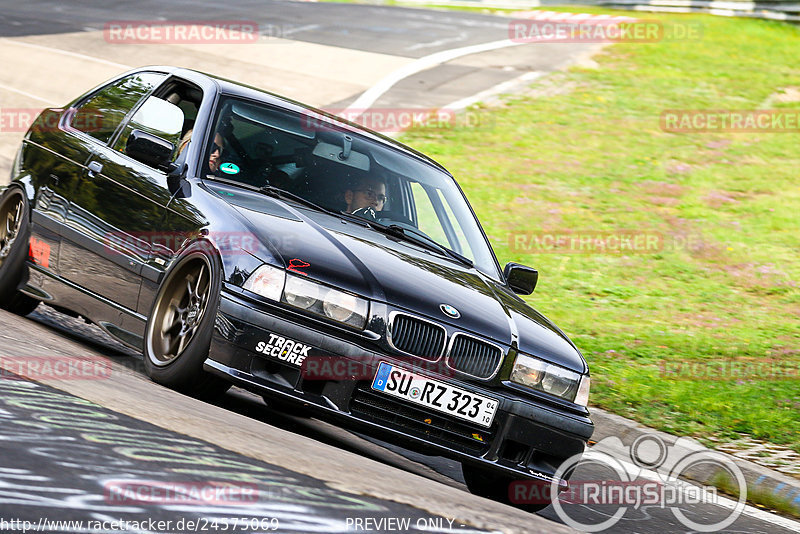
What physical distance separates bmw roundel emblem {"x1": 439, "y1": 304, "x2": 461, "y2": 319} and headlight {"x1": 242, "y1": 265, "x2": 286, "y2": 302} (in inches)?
29.4

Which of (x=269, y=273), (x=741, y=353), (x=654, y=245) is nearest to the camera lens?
(x=269, y=273)

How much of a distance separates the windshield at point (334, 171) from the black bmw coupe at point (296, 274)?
11 mm

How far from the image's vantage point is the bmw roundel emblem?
205 inches

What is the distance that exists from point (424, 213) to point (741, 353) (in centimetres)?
412

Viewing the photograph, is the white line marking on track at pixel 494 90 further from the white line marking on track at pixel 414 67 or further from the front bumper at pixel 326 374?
the front bumper at pixel 326 374

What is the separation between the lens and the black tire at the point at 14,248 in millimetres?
7066

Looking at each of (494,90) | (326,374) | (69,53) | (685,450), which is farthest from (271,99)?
(69,53)

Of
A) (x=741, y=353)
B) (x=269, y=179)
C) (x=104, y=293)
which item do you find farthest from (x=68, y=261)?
(x=741, y=353)

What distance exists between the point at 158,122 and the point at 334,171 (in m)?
1.13

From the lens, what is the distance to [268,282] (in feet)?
Answer: 16.5

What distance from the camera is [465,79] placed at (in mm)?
21953

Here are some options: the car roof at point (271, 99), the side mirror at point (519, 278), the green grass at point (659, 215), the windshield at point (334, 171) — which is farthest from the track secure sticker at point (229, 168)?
the green grass at point (659, 215)

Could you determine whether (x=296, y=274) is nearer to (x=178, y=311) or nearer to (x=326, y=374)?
(x=326, y=374)

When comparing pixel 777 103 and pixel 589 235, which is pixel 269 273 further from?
pixel 777 103
